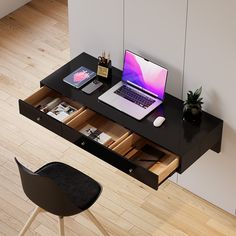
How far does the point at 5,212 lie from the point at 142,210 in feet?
2.44

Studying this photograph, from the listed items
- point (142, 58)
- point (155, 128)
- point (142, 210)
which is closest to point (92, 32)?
point (142, 58)

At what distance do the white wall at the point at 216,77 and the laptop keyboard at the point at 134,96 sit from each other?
206 mm

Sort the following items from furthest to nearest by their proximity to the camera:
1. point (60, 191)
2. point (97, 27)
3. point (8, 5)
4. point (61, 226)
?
point (8, 5) < point (97, 27) < point (61, 226) < point (60, 191)

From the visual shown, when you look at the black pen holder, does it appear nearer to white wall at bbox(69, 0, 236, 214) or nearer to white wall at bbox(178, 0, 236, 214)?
white wall at bbox(69, 0, 236, 214)

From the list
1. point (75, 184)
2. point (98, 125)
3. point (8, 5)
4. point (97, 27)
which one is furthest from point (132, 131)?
point (8, 5)

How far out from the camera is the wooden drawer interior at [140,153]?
3.56m

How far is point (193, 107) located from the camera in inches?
145

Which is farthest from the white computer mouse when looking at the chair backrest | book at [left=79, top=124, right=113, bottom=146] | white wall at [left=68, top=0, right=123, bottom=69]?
the chair backrest

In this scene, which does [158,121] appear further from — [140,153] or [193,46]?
[193,46]

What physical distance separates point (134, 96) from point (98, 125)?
9.6 inches

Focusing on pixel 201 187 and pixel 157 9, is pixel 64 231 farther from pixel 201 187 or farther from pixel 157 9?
pixel 157 9

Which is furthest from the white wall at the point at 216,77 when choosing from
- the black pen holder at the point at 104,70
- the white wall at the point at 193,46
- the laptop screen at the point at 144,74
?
the black pen holder at the point at 104,70

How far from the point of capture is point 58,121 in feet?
12.5

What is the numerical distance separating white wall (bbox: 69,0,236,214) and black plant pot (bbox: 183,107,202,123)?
0.08m
